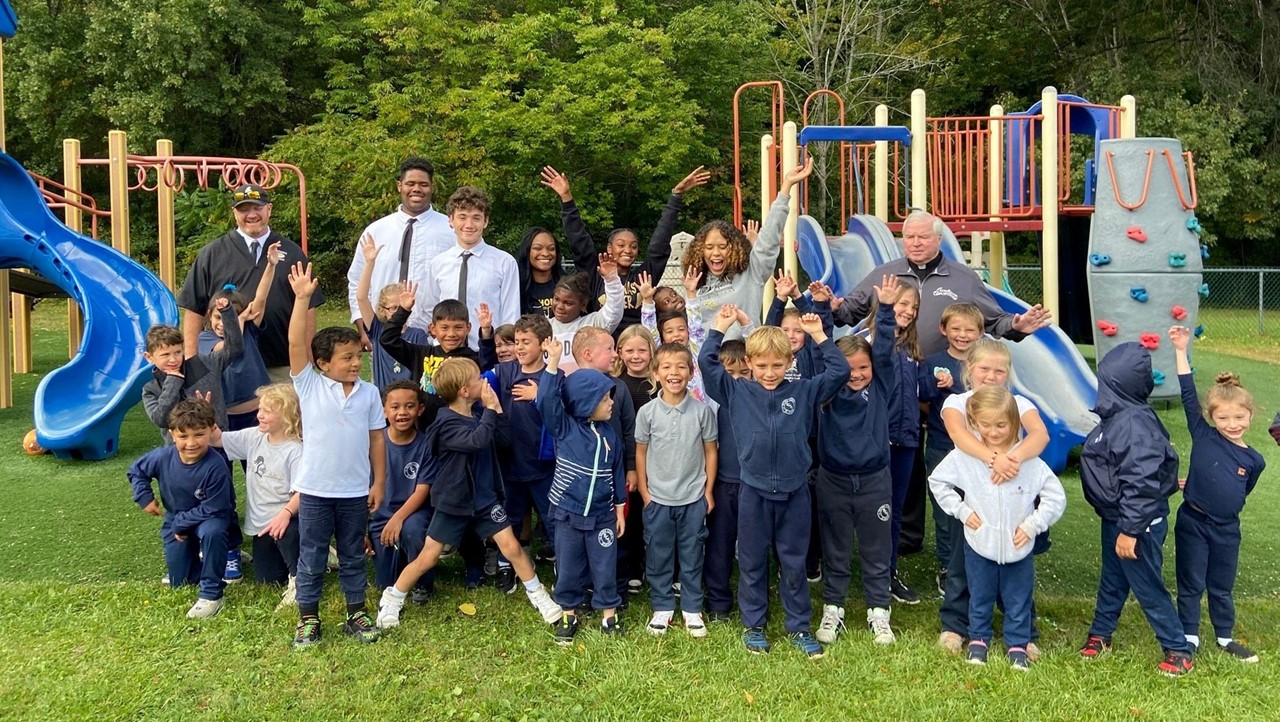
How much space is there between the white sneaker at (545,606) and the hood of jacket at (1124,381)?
258 centimetres

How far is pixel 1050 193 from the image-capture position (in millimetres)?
9375

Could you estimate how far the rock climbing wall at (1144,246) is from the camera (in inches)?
335

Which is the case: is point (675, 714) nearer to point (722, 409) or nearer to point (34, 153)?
point (722, 409)

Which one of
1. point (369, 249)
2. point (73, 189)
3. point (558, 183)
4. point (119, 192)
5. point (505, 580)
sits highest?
point (73, 189)

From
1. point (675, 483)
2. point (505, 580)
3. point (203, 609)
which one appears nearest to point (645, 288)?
point (675, 483)

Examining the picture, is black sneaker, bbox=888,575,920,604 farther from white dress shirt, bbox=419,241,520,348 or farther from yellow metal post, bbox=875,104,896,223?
yellow metal post, bbox=875,104,896,223

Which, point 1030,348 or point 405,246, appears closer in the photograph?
point 405,246

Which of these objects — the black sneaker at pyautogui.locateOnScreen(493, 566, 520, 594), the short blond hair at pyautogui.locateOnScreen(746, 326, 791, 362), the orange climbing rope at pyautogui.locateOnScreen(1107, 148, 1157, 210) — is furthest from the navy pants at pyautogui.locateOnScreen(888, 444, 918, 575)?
the orange climbing rope at pyautogui.locateOnScreen(1107, 148, 1157, 210)

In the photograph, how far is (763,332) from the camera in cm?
430

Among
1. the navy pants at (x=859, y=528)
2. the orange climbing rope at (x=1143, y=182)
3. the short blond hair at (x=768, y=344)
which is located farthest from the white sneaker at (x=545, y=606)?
the orange climbing rope at (x=1143, y=182)

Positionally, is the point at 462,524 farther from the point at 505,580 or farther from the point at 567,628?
the point at 567,628

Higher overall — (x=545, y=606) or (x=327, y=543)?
(x=327, y=543)

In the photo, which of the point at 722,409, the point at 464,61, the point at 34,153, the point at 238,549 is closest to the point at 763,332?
the point at 722,409

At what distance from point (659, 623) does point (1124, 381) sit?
7.52 feet
